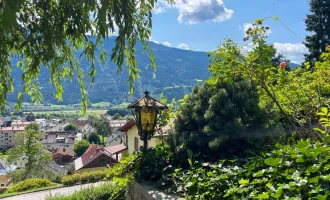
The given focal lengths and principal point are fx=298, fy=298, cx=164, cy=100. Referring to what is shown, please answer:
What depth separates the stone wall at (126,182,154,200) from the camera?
8.43 feet

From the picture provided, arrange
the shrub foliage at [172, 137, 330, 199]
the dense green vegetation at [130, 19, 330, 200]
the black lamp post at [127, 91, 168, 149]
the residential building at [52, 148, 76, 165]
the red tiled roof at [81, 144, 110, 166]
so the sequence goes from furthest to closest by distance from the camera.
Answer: the residential building at [52, 148, 76, 165] < the red tiled roof at [81, 144, 110, 166] < the black lamp post at [127, 91, 168, 149] < the dense green vegetation at [130, 19, 330, 200] < the shrub foliage at [172, 137, 330, 199]

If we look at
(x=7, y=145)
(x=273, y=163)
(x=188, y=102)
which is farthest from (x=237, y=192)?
(x=7, y=145)

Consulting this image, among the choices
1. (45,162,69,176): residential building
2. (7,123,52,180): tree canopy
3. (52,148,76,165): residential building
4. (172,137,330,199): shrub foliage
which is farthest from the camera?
(52,148,76,165): residential building

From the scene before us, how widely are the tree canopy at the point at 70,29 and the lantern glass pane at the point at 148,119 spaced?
1.02 metres

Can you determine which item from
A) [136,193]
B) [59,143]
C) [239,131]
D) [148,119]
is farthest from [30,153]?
[59,143]

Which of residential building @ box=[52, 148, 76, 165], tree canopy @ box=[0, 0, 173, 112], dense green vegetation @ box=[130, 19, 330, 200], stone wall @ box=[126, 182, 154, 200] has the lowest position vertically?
residential building @ box=[52, 148, 76, 165]

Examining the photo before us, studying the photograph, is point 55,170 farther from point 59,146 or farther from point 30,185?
point 59,146

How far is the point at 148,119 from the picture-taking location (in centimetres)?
371

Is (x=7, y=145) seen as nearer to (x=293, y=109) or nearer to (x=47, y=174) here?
(x=47, y=174)

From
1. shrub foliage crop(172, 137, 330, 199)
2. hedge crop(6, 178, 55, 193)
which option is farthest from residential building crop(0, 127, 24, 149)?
shrub foliage crop(172, 137, 330, 199)

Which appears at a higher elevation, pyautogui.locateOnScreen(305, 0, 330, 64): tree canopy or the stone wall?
pyautogui.locateOnScreen(305, 0, 330, 64): tree canopy

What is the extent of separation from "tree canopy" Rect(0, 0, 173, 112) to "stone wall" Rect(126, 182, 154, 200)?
94cm

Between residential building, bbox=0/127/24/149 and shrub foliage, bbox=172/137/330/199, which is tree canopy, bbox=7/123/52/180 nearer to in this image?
shrub foliage, bbox=172/137/330/199

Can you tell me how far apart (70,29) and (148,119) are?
5.66ft
